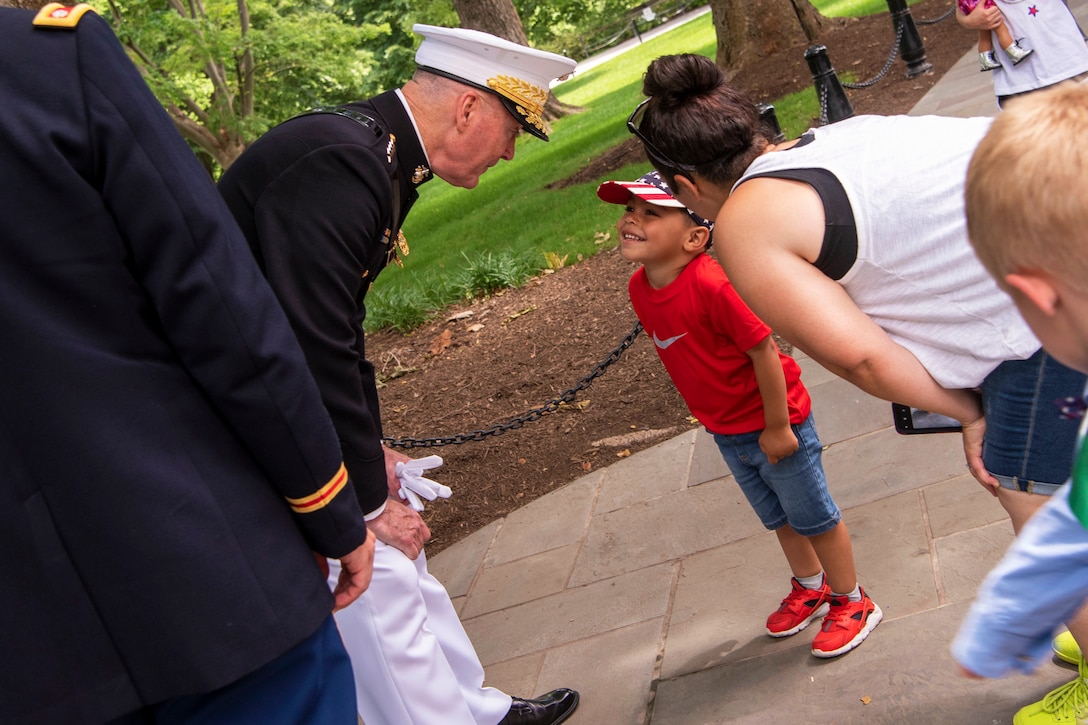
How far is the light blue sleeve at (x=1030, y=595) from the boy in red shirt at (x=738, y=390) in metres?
1.45

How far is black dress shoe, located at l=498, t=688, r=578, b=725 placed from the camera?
335 centimetres

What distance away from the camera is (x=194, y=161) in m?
1.95

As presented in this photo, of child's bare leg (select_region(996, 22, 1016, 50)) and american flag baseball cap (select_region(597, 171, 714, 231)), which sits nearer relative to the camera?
american flag baseball cap (select_region(597, 171, 714, 231))

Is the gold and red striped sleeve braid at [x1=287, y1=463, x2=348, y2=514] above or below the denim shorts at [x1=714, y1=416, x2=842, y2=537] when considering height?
above

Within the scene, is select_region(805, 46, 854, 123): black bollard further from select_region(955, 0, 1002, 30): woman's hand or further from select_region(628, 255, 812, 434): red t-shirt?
select_region(628, 255, 812, 434): red t-shirt

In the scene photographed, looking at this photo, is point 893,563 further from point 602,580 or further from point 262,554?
point 262,554

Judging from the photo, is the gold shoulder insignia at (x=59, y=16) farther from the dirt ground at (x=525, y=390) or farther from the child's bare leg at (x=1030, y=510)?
the dirt ground at (x=525, y=390)

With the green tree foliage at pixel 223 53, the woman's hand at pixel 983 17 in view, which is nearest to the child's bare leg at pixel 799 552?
the woman's hand at pixel 983 17

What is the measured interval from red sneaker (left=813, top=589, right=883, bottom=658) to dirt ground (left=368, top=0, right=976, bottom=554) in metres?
1.96

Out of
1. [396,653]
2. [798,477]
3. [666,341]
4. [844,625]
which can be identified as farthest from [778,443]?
[396,653]

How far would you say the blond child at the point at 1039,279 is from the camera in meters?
1.46

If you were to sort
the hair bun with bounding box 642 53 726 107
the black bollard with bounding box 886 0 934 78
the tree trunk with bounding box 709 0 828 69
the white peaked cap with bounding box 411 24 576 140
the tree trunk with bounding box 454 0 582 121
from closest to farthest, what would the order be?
1. the hair bun with bounding box 642 53 726 107
2. the white peaked cap with bounding box 411 24 576 140
3. the black bollard with bounding box 886 0 934 78
4. the tree trunk with bounding box 709 0 828 69
5. the tree trunk with bounding box 454 0 582 121

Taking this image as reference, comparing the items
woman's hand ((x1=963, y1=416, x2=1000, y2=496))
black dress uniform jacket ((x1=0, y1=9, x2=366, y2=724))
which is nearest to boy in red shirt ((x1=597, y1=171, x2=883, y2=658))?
woman's hand ((x1=963, y1=416, x2=1000, y2=496))

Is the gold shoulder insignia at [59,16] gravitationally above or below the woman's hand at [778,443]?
above
